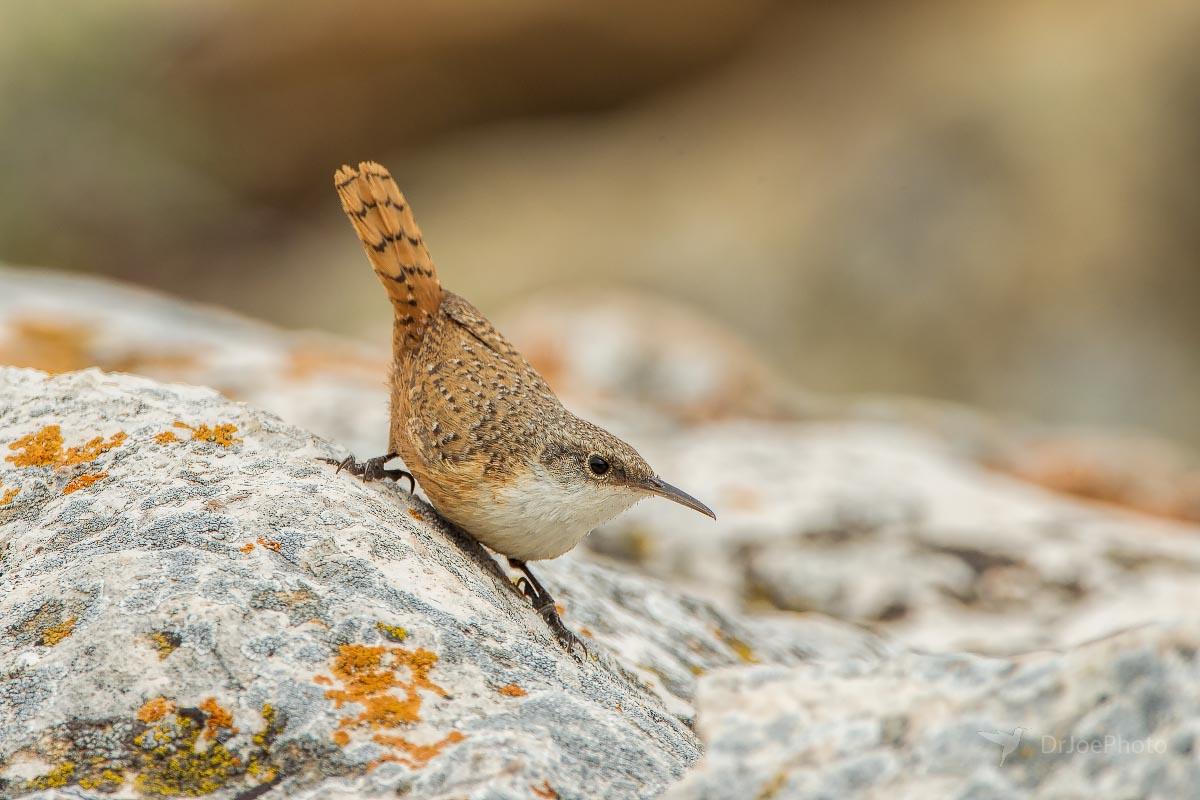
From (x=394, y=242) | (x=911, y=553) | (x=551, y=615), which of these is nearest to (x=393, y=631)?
(x=551, y=615)

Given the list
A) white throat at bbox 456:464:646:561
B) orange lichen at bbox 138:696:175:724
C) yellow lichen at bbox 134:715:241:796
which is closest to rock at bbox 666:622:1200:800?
yellow lichen at bbox 134:715:241:796

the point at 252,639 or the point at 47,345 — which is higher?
A: the point at 47,345

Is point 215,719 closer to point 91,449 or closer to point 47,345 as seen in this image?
point 91,449

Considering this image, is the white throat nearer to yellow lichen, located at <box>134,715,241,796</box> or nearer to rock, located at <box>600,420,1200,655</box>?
yellow lichen, located at <box>134,715,241,796</box>

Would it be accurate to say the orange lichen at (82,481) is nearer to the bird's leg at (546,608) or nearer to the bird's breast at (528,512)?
the bird's breast at (528,512)

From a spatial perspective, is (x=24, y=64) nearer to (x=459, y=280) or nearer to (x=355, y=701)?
(x=459, y=280)

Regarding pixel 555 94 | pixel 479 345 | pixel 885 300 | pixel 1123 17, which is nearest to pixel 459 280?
pixel 555 94
